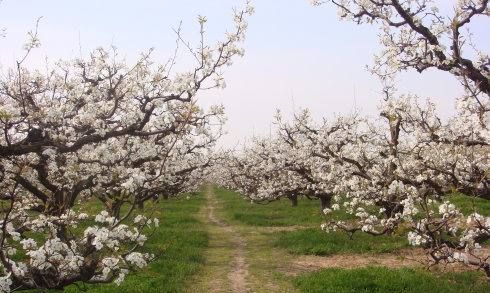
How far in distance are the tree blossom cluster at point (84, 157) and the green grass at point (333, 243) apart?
5.73 m

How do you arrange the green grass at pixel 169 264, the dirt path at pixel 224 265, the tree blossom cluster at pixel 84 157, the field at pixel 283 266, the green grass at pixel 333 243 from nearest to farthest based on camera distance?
the tree blossom cluster at pixel 84 157 → the green grass at pixel 169 264 → the field at pixel 283 266 → the dirt path at pixel 224 265 → the green grass at pixel 333 243

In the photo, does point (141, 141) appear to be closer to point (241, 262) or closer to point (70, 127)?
point (70, 127)

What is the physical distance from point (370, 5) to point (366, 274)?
6.88m

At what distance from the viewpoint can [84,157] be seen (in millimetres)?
13336

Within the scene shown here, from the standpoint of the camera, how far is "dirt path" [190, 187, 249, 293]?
13305 mm

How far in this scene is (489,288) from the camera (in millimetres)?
11984

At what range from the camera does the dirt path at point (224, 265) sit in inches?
524

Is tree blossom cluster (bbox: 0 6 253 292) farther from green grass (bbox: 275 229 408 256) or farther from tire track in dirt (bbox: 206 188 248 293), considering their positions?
green grass (bbox: 275 229 408 256)

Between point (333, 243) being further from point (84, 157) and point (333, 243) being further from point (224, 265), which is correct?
point (84, 157)

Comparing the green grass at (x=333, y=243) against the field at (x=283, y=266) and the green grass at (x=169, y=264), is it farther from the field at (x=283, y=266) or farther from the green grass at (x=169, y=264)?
the green grass at (x=169, y=264)

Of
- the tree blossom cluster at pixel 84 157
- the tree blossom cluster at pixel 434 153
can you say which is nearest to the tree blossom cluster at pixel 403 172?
the tree blossom cluster at pixel 434 153

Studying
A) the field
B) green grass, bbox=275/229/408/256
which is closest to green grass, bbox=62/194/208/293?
the field

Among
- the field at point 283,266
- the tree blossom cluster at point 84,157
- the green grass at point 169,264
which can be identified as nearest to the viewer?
the tree blossom cluster at point 84,157

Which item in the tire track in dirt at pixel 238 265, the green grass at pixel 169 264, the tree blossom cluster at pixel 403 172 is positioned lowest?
the tire track in dirt at pixel 238 265
